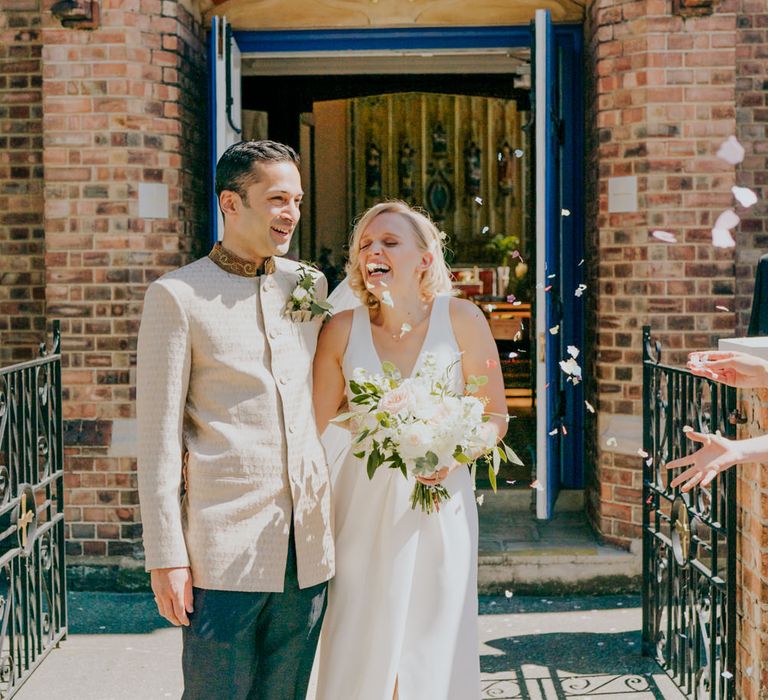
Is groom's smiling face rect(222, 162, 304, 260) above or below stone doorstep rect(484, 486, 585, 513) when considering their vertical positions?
above

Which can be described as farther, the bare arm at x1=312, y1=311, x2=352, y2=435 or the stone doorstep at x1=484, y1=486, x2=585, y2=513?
the stone doorstep at x1=484, y1=486, x2=585, y2=513

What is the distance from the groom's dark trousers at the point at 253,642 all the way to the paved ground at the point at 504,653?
5.14 feet

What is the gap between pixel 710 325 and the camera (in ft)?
18.1

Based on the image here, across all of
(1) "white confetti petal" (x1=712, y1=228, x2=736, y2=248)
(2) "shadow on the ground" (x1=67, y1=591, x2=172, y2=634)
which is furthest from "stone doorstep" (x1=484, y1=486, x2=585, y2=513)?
(2) "shadow on the ground" (x1=67, y1=591, x2=172, y2=634)

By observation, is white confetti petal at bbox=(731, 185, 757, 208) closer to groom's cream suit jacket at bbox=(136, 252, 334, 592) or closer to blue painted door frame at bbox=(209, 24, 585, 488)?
blue painted door frame at bbox=(209, 24, 585, 488)

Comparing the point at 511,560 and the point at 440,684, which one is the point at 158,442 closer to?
the point at 440,684

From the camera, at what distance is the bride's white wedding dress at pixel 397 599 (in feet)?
10.1

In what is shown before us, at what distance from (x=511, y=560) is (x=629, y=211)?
1.99m

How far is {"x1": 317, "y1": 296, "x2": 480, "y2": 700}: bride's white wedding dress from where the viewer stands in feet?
10.1

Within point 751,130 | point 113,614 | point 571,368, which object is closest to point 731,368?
point 571,368

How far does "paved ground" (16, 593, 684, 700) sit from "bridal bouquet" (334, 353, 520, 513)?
1.63 meters

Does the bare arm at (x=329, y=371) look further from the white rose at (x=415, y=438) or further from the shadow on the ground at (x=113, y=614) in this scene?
the shadow on the ground at (x=113, y=614)

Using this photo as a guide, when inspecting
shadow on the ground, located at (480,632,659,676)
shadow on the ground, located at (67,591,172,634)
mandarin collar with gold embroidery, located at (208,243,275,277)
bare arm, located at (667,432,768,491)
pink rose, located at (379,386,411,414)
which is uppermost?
mandarin collar with gold embroidery, located at (208,243,275,277)

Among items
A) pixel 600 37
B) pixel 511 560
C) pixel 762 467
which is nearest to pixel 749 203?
pixel 600 37
